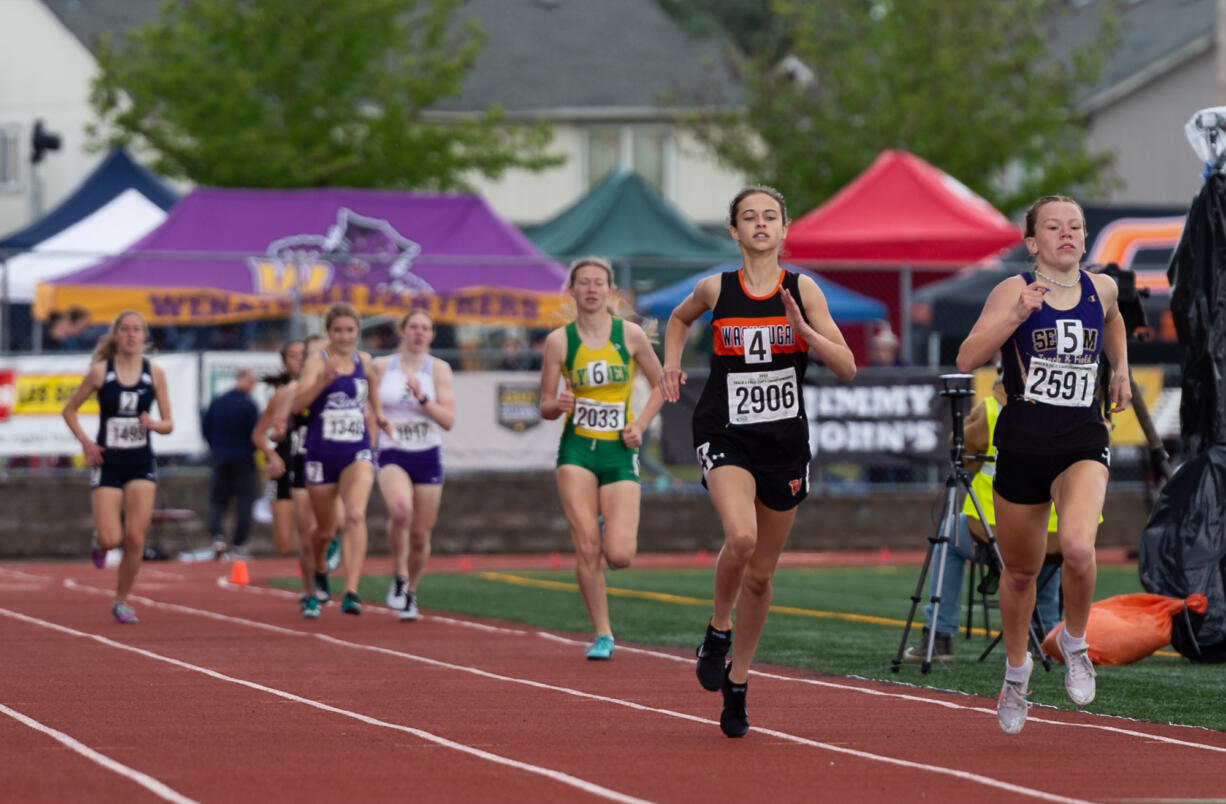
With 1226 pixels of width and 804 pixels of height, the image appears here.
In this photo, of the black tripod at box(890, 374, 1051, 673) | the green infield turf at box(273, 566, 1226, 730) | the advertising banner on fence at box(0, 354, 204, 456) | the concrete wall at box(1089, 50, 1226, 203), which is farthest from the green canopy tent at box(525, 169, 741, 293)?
the black tripod at box(890, 374, 1051, 673)

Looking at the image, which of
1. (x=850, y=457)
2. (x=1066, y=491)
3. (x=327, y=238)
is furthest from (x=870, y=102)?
(x=1066, y=491)

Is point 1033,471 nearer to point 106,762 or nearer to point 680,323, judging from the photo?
point 680,323

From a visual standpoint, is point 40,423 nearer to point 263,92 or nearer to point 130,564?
point 130,564

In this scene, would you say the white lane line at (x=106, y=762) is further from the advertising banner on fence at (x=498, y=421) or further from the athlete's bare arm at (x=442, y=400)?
the advertising banner on fence at (x=498, y=421)

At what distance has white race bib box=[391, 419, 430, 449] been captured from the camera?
1577 centimetres

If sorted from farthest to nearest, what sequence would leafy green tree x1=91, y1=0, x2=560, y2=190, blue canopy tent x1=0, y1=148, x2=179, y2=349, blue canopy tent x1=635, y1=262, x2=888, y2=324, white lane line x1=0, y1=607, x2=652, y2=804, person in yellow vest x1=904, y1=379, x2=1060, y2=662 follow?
leafy green tree x1=91, y1=0, x2=560, y2=190 < blue canopy tent x1=0, y1=148, x2=179, y2=349 < blue canopy tent x1=635, y1=262, x2=888, y2=324 < person in yellow vest x1=904, y1=379, x2=1060, y2=662 < white lane line x1=0, y1=607, x2=652, y2=804

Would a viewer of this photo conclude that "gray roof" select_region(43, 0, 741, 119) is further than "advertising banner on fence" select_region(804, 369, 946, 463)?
Yes

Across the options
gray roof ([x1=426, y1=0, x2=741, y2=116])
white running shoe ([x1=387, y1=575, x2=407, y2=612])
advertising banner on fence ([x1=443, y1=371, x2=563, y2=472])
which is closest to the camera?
white running shoe ([x1=387, y1=575, x2=407, y2=612])

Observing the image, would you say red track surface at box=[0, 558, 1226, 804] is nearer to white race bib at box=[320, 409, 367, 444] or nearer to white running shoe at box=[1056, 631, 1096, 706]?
white running shoe at box=[1056, 631, 1096, 706]

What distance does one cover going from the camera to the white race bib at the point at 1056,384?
28.9 feet

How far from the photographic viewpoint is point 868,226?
31.0 m

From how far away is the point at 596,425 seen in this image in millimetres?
12711

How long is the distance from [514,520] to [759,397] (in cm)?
1557

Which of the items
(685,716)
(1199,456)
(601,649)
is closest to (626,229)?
(1199,456)
